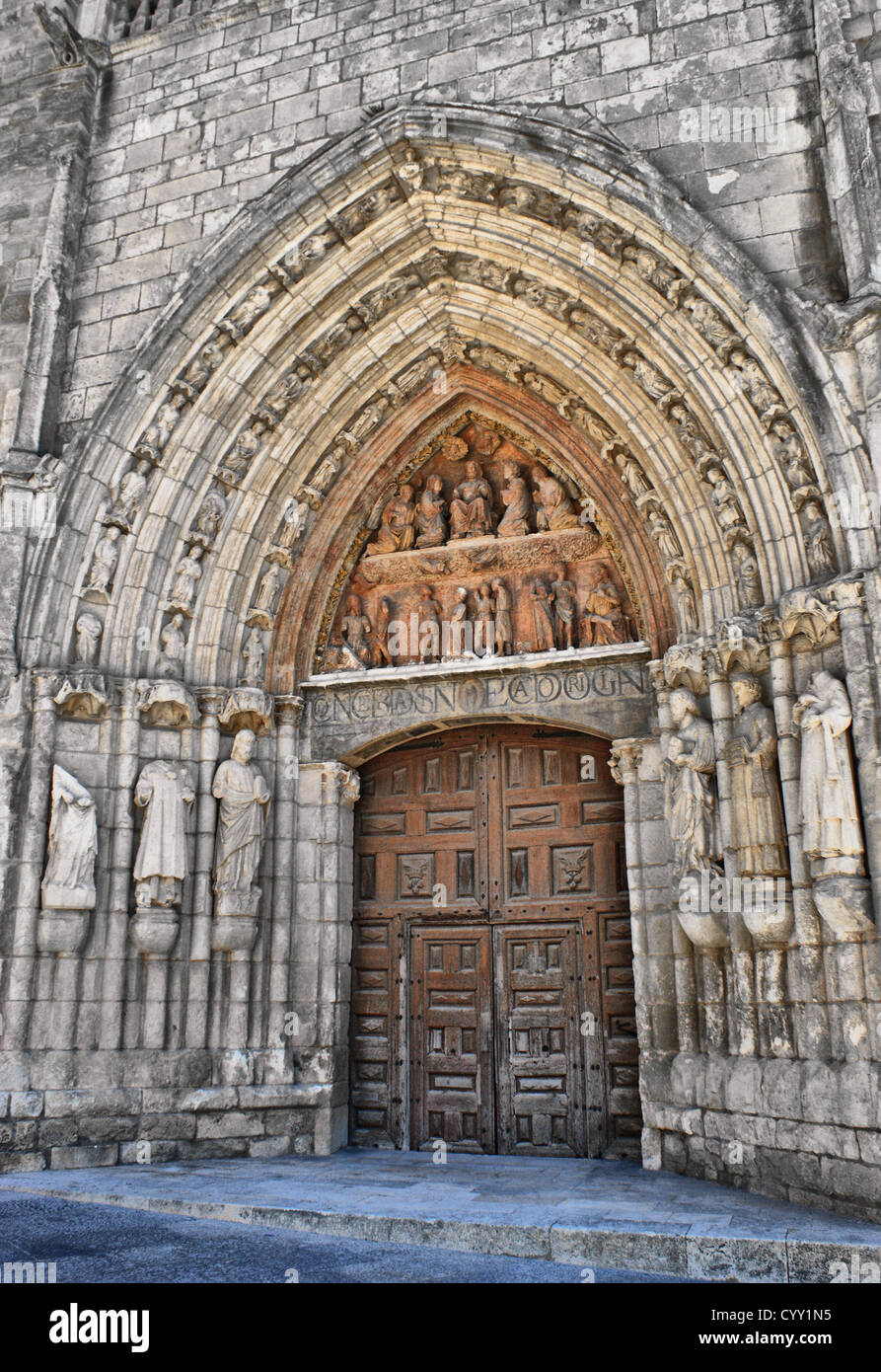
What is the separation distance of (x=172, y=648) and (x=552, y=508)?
2940 mm

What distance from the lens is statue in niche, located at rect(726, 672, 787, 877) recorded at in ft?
19.0

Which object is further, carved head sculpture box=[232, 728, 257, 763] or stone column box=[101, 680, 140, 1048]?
carved head sculpture box=[232, 728, 257, 763]

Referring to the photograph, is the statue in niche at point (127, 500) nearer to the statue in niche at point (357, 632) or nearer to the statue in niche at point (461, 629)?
the statue in niche at point (357, 632)

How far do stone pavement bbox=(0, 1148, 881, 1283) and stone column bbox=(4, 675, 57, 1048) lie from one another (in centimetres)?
95

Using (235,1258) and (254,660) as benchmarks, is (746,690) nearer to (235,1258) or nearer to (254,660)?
(254,660)

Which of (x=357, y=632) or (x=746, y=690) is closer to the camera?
(x=746, y=690)

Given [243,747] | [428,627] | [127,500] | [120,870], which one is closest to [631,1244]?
[120,870]

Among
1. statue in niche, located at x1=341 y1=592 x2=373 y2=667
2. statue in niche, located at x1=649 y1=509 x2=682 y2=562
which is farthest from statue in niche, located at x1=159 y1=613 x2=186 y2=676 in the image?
statue in niche, located at x1=649 y1=509 x2=682 y2=562

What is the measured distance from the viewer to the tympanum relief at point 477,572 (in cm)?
768

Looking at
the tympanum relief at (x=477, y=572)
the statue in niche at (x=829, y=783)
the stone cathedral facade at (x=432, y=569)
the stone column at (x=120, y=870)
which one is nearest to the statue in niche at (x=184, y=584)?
the stone cathedral facade at (x=432, y=569)

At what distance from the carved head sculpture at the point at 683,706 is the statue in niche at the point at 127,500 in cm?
391

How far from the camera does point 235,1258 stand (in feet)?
13.6

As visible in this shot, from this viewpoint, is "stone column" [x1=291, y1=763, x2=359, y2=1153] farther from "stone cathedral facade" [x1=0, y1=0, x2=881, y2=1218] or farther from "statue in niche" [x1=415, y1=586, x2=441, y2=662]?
"statue in niche" [x1=415, y1=586, x2=441, y2=662]

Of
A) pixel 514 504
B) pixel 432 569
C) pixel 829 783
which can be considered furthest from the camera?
pixel 432 569
